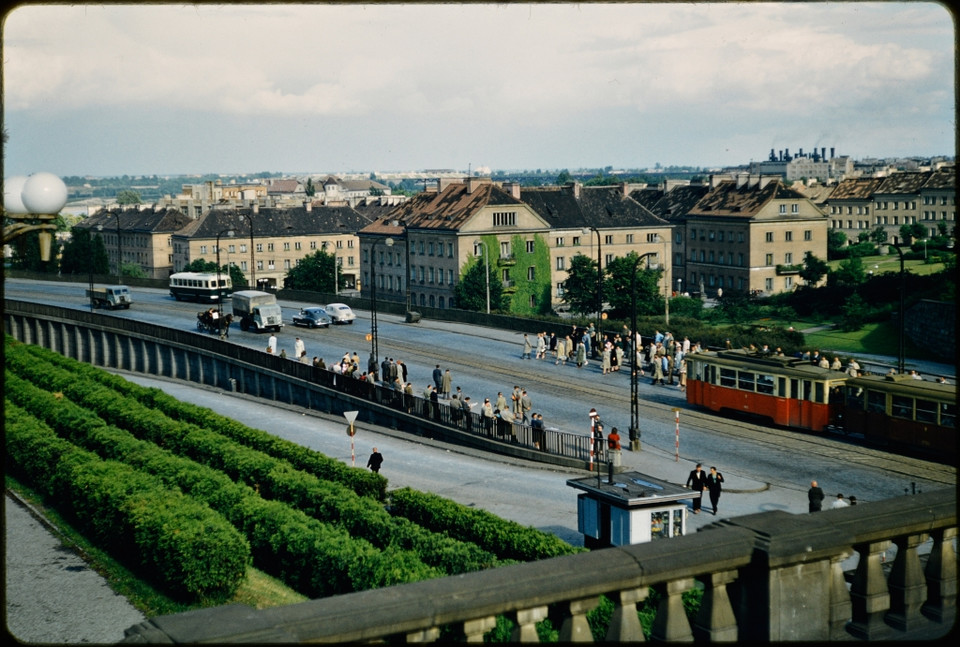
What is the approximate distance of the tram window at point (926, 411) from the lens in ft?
108

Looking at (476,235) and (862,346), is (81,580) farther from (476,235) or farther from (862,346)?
(476,235)

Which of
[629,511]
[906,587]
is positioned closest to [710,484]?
[629,511]

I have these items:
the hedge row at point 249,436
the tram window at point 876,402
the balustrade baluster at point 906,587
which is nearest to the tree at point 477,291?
the hedge row at point 249,436

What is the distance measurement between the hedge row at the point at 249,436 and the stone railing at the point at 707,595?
20538mm

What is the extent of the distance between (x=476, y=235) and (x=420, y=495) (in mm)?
79149

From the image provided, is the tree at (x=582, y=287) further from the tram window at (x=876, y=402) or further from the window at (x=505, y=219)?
the tram window at (x=876, y=402)

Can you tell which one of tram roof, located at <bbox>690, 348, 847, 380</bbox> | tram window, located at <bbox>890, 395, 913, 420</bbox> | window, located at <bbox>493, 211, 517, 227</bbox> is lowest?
tram window, located at <bbox>890, 395, 913, 420</bbox>

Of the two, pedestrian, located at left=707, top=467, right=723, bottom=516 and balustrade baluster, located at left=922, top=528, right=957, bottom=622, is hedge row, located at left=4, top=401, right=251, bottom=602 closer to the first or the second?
pedestrian, located at left=707, top=467, right=723, bottom=516

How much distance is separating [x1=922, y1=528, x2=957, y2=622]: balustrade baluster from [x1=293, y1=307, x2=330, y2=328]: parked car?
197ft

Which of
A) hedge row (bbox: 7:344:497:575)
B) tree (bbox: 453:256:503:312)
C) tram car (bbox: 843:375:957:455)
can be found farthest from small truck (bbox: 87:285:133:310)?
tram car (bbox: 843:375:957:455)

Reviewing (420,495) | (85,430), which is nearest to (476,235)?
(85,430)

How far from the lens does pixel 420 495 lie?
83.5 ft

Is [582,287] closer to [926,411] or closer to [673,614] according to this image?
[926,411]

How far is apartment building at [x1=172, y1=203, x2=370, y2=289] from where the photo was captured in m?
151
